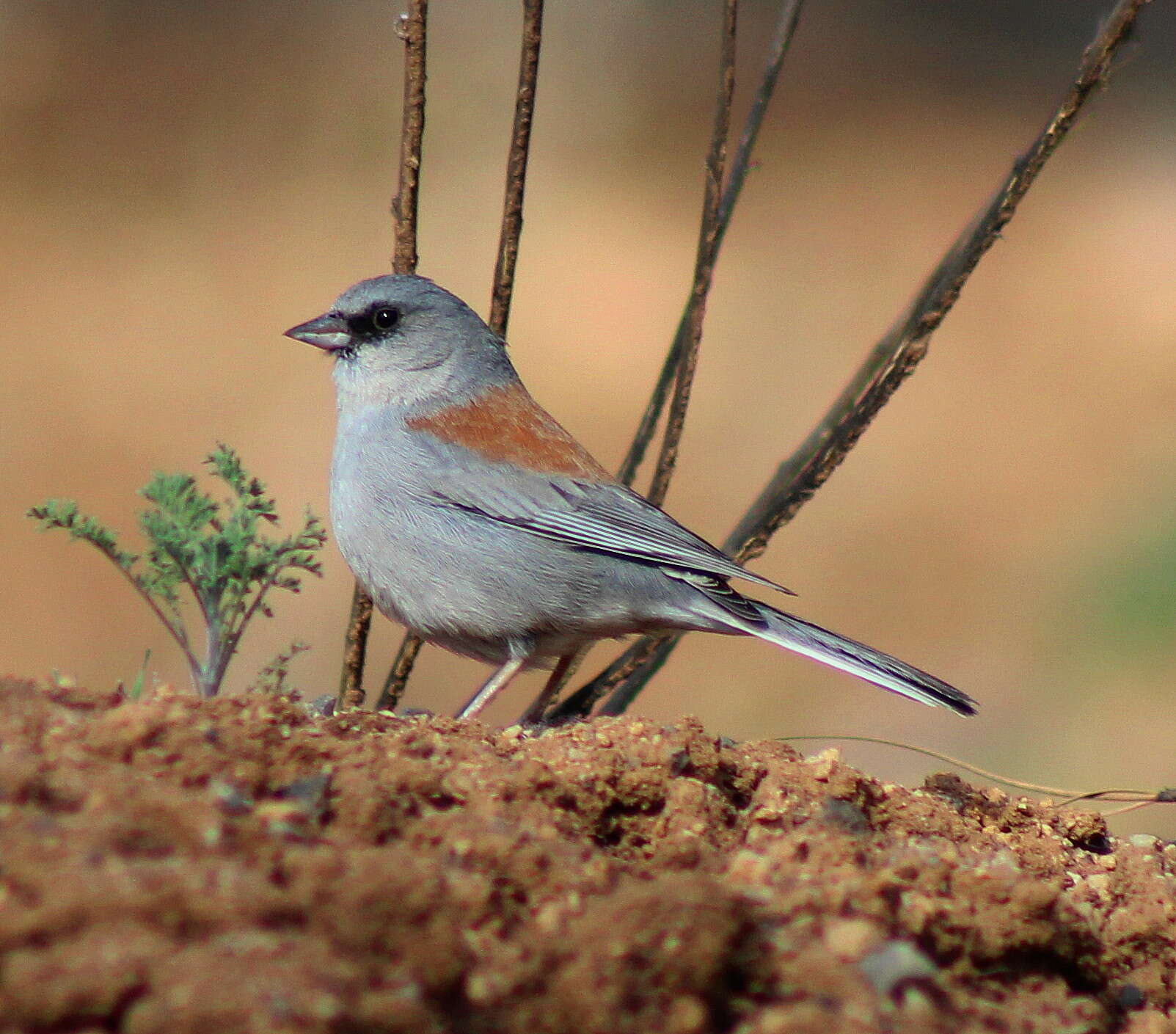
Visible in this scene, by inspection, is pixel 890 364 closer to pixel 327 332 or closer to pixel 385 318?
pixel 385 318

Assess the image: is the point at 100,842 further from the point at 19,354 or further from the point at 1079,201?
the point at 1079,201

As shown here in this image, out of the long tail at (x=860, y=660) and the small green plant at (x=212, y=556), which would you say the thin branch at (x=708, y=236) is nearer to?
the long tail at (x=860, y=660)

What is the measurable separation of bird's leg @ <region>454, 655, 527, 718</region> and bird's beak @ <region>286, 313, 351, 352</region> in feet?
4.25

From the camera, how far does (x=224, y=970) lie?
1438 millimetres

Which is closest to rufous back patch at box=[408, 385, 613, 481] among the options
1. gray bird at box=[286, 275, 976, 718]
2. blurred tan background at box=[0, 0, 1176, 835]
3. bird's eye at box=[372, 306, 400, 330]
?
gray bird at box=[286, 275, 976, 718]

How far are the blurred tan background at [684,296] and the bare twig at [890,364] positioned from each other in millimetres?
3342

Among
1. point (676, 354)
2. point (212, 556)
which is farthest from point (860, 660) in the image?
point (212, 556)

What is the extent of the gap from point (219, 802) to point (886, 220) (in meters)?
10.1

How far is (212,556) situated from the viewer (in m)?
3.24

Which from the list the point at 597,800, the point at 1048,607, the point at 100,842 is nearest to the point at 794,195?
the point at 1048,607

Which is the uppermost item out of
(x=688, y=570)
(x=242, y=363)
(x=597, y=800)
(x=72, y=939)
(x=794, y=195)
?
(x=794, y=195)

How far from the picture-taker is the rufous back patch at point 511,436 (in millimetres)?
4180

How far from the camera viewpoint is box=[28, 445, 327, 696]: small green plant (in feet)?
10.5

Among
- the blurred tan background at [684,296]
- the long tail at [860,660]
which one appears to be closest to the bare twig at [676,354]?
the long tail at [860,660]
